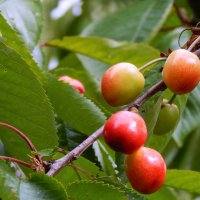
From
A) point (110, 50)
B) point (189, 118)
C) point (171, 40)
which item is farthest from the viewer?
point (171, 40)

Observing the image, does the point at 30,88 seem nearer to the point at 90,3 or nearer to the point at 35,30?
the point at 35,30

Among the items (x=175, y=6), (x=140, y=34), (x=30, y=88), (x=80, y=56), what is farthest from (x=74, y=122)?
(x=175, y=6)

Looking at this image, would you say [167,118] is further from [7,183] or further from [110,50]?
[110,50]

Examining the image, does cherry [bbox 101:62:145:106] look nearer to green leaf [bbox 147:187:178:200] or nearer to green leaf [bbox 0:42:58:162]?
green leaf [bbox 0:42:58:162]

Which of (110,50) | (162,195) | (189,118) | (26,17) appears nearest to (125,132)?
(162,195)

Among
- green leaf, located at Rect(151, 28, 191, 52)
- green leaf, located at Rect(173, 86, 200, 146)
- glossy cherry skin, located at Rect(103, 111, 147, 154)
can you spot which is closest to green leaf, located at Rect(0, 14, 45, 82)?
glossy cherry skin, located at Rect(103, 111, 147, 154)


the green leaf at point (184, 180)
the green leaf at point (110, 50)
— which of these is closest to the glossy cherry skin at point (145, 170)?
the green leaf at point (184, 180)
